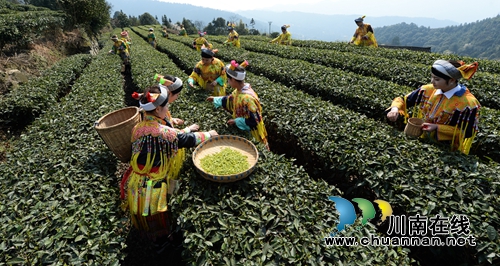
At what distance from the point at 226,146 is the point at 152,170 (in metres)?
0.93

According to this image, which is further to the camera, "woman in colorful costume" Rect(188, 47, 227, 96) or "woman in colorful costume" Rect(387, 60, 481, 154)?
"woman in colorful costume" Rect(188, 47, 227, 96)

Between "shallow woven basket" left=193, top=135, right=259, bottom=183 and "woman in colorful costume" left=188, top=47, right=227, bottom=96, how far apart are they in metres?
2.78

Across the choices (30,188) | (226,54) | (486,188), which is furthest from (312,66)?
(30,188)

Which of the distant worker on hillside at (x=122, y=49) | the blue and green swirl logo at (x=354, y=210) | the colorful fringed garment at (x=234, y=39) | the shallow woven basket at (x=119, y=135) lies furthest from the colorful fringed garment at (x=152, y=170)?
the colorful fringed garment at (x=234, y=39)

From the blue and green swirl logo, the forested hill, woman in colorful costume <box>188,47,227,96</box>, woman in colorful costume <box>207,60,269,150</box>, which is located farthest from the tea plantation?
the forested hill

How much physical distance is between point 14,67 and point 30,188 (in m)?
10.1

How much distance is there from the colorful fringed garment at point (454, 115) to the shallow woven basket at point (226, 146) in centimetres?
263

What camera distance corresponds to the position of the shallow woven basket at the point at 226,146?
2.76 m

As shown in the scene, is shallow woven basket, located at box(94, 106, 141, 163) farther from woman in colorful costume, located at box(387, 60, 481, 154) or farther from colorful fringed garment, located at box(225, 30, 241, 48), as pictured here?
colorful fringed garment, located at box(225, 30, 241, 48)

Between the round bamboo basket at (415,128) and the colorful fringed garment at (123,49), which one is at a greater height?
the colorful fringed garment at (123,49)

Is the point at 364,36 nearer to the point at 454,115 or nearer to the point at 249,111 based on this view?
the point at 454,115

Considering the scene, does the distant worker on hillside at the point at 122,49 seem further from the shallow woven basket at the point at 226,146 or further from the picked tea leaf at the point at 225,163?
the picked tea leaf at the point at 225,163

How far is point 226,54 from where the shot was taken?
12.1 metres

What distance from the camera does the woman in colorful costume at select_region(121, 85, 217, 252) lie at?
2826 millimetres
